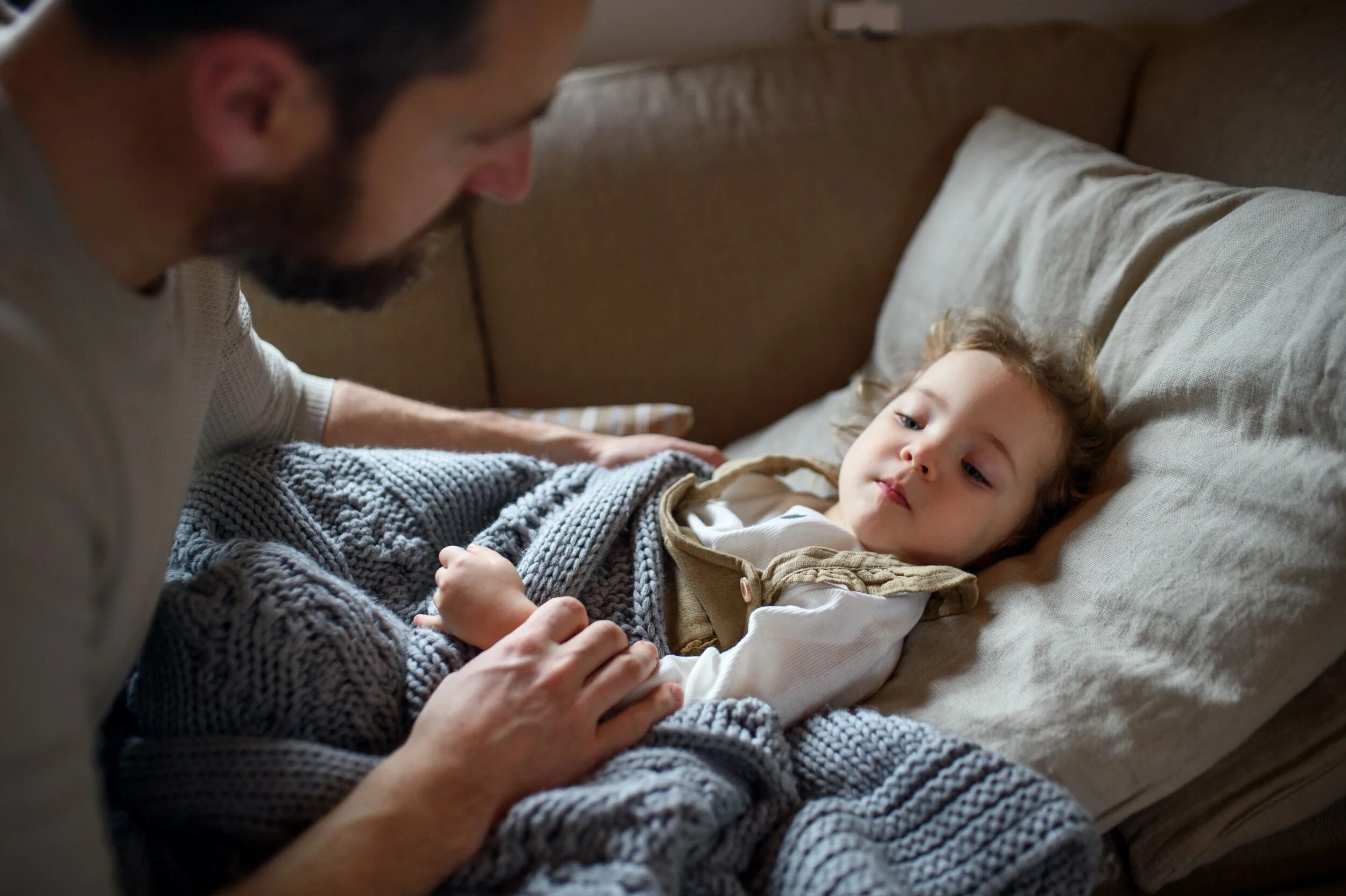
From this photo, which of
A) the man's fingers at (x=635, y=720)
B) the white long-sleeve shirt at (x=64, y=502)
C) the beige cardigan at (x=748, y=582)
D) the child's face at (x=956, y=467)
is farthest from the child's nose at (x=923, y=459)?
the white long-sleeve shirt at (x=64, y=502)

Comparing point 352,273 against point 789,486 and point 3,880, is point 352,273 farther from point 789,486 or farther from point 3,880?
point 789,486

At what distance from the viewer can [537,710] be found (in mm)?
891

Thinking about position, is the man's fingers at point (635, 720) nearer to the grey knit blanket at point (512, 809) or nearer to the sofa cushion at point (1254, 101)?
the grey knit blanket at point (512, 809)

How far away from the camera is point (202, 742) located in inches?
34.1

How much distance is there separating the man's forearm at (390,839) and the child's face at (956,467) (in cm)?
59

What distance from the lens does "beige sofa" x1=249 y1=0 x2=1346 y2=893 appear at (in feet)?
5.30

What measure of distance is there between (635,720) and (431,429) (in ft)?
1.91

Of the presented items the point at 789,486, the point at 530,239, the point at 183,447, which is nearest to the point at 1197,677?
the point at 789,486

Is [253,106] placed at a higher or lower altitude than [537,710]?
higher

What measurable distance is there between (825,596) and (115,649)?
2.26 ft

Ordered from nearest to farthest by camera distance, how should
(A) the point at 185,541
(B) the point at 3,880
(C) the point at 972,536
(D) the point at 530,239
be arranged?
(B) the point at 3,880
(A) the point at 185,541
(C) the point at 972,536
(D) the point at 530,239

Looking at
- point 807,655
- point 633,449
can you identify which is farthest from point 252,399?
A: point 807,655

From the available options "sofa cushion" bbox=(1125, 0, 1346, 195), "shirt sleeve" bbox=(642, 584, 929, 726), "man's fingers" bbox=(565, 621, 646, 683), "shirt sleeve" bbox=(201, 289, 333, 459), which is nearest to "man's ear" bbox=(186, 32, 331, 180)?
"shirt sleeve" bbox=(201, 289, 333, 459)

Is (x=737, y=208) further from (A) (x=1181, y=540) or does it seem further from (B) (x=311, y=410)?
(A) (x=1181, y=540)
